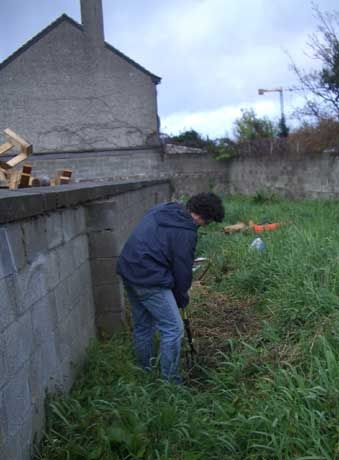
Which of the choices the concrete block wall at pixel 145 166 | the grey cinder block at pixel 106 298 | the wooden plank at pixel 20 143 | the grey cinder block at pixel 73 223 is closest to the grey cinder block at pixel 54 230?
the grey cinder block at pixel 73 223

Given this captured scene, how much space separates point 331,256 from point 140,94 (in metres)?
15.5

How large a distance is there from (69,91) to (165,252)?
16.4 meters

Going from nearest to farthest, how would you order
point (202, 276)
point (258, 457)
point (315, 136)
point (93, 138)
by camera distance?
point (258, 457) < point (202, 276) < point (315, 136) < point (93, 138)

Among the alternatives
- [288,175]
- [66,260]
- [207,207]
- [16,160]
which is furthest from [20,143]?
[288,175]

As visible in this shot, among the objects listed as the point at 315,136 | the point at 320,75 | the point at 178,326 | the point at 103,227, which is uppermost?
the point at 320,75

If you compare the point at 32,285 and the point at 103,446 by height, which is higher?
the point at 32,285

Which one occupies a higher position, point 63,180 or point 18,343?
point 63,180

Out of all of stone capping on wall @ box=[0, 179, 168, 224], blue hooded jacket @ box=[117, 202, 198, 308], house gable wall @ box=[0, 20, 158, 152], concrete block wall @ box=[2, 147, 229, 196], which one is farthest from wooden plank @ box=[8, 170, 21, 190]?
house gable wall @ box=[0, 20, 158, 152]

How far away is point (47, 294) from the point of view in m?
2.84

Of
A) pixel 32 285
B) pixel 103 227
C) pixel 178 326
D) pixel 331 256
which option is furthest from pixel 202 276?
pixel 32 285

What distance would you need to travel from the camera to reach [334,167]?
11.4 meters

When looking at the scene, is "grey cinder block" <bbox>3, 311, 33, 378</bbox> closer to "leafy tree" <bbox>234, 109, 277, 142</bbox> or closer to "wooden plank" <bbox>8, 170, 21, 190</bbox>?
"wooden plank" <bbox>8, 170, 21, 190</bbox>

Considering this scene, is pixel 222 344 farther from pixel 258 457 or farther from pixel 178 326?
pixel 258 457

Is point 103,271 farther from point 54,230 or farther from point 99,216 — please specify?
point 54,230
